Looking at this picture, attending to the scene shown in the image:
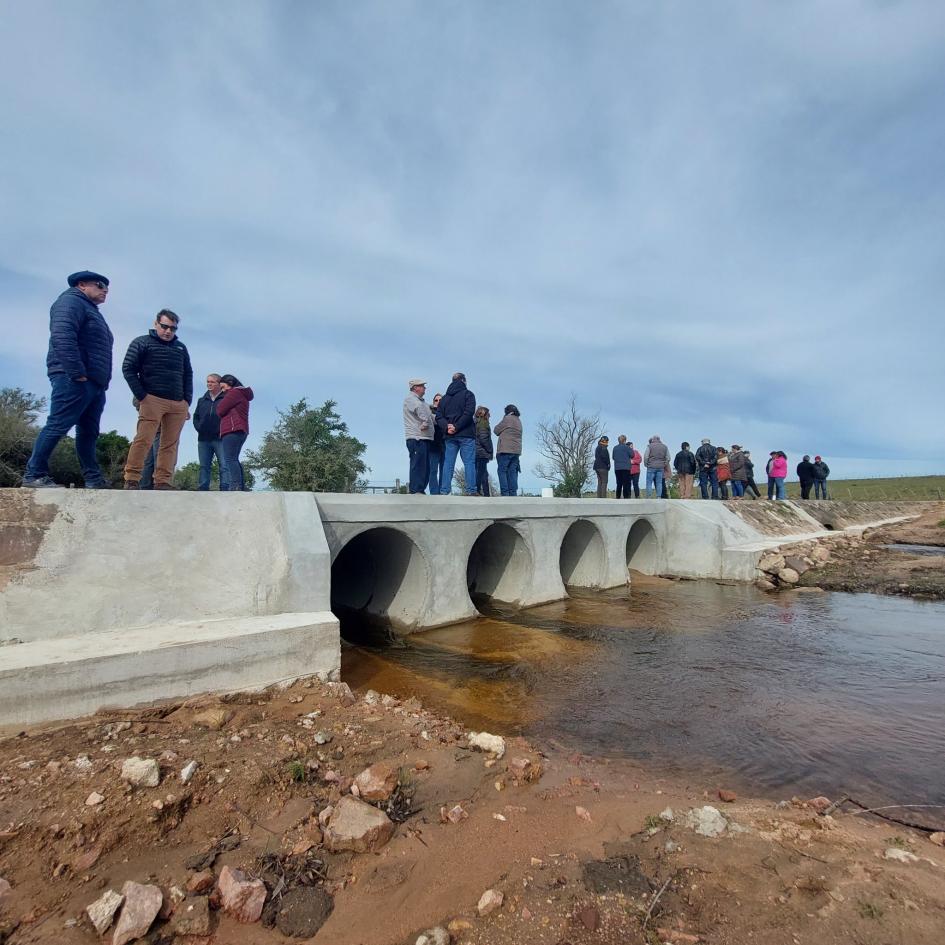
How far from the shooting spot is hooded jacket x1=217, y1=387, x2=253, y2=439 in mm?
7273

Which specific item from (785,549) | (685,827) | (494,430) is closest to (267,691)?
(685,827)

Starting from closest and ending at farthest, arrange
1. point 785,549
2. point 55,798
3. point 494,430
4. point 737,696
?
point 55,798, point 737,696, point 494,430, point 785,549

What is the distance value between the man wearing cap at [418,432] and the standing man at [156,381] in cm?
347

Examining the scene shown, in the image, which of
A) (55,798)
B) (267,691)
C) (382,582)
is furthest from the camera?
(382,582)

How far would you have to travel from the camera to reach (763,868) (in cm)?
269

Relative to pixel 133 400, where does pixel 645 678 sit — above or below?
below

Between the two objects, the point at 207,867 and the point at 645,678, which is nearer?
the point at 207,867

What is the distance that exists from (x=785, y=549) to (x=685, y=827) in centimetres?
1394

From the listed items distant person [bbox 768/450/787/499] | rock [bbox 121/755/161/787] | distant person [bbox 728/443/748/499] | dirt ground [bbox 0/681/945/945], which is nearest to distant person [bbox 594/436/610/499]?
distant person [bbox 728/443/748/499]

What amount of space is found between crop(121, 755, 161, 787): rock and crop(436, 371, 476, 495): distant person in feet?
22.8

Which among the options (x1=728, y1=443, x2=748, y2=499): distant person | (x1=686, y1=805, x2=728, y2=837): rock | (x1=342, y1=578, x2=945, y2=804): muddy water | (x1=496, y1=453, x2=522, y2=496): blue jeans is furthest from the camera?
(x1=728, y1=443, x2=748, y2=499): distant person

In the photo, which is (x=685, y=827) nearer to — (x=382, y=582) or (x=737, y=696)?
(x=737, y=696)

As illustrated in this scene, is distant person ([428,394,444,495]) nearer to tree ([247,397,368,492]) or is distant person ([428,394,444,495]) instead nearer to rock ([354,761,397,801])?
rock ([354,761,397,801])

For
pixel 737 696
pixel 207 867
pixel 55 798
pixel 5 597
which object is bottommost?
pixel 737 696
